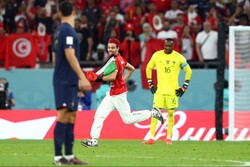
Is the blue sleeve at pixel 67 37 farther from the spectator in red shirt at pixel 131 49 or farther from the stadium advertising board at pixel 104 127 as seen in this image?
the spectator in red shirt at pixel 131 49

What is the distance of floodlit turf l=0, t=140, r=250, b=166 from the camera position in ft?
49.1

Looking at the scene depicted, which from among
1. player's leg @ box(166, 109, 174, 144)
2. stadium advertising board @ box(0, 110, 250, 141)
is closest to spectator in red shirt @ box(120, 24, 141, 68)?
stadium advertising board @ box(0, 110, 250, 141)

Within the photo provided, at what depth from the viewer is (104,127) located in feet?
82.5

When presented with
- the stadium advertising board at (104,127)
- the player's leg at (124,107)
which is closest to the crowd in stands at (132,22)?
the stadium advertising board at (104,127)

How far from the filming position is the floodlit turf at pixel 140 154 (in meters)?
15.0

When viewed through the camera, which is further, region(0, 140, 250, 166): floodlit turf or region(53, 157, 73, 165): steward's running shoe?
region(0, 140, 250, 166): floodlit turf

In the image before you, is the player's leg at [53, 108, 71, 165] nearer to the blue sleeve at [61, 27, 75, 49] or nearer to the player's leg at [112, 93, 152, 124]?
the blue sleeve at [61, 27, 75, 49]

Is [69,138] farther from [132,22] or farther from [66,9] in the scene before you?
[132,22]

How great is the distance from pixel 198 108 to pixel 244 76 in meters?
4.35

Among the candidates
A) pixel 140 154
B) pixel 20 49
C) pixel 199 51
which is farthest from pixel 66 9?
pixel 20 49

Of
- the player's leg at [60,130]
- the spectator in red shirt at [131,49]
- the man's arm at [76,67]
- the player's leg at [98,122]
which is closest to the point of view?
the man's arm at [76,67]

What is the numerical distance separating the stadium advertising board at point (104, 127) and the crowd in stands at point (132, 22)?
13.6 ft

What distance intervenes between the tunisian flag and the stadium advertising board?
4446 mm

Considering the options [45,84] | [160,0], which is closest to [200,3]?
[160,0]
